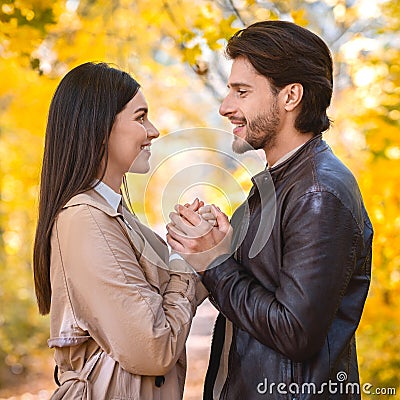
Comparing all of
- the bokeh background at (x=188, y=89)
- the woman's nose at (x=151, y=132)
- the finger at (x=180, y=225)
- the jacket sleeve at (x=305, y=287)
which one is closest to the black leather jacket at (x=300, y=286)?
the jacket sleeve at (x=305, y=287)

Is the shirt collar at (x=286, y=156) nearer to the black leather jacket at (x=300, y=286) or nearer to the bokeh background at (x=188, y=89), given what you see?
the black leather jacket at (x=300, y=286)

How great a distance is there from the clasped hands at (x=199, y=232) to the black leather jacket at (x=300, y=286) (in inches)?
1.5

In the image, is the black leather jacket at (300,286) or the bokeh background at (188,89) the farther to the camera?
the bokeh background at (188,89)

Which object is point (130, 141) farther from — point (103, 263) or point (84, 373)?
point (84, 373)

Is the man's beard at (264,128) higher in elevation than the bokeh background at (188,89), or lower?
lower

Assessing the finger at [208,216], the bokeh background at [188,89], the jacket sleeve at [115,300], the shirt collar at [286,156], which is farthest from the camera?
the bokeh background at [188,89]

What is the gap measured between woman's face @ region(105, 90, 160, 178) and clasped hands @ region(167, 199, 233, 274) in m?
0.14

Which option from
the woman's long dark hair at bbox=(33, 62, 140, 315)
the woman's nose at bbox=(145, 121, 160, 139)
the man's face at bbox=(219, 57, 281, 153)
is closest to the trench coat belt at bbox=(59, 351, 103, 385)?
the woman's long dark hair at bbox=(33, 62, 140, 315)

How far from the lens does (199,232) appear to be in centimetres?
147

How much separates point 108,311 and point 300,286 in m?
0.39

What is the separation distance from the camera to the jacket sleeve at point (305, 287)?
54.9 inches

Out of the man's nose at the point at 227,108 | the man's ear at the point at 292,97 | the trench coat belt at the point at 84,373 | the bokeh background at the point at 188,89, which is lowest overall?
the trench coat belt at the point at 84,373

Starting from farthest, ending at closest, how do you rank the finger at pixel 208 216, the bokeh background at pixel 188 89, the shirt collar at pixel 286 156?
the bokeh background at pixel 188 89 → the shirt collar at pixel 286 156 → the finger at pixel 208 216

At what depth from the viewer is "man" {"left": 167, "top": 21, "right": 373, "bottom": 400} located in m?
1.41
